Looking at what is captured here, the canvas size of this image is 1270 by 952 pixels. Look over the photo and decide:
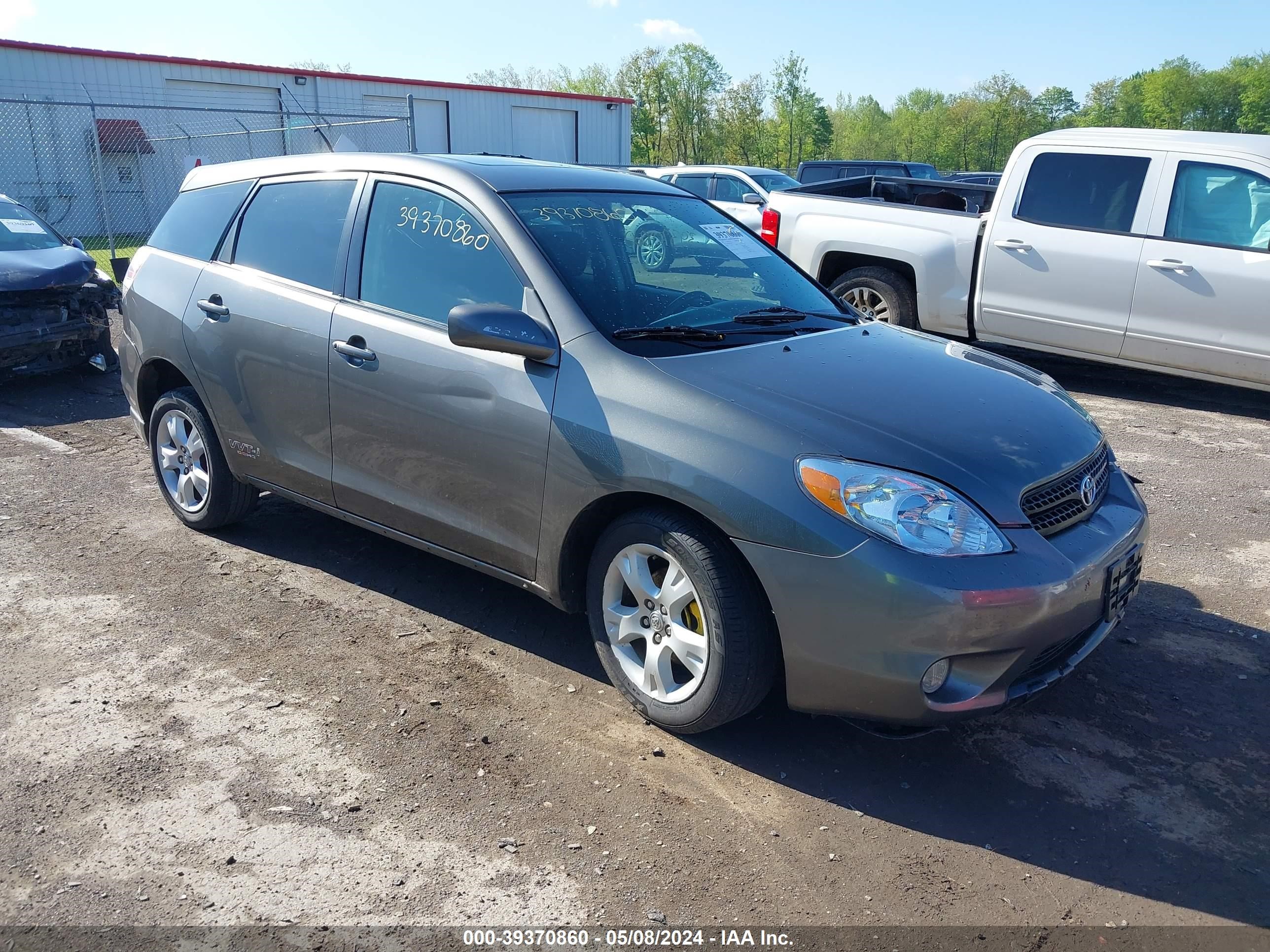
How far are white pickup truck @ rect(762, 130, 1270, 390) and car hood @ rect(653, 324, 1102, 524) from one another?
422 centimetres

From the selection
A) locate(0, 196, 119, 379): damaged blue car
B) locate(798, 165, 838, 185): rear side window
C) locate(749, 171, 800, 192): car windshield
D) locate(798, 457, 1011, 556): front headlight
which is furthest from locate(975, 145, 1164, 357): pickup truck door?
locate(798, 165, 838, 185): rear side window

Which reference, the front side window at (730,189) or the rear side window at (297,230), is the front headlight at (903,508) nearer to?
the rear side window at (297,230)

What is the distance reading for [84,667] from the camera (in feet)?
12.7

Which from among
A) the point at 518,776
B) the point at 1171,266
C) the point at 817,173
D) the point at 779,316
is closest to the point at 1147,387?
the point at 1171,266

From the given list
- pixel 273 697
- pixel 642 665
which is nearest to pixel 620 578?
pixel 642 665

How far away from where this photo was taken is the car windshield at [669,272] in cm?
366

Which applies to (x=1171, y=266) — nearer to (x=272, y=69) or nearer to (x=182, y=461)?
(x=182, y=461)

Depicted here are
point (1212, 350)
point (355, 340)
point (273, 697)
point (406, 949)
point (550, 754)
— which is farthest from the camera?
point (1212, 350)

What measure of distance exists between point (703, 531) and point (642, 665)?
594 mm

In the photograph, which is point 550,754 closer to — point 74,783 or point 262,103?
point 74,783

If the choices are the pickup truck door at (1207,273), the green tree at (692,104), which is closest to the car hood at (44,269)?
the pickup truck door at (1207,273)

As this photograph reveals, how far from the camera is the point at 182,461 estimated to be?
513 centimetres

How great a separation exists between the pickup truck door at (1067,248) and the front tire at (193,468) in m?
5.98

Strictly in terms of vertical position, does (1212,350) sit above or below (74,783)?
above
